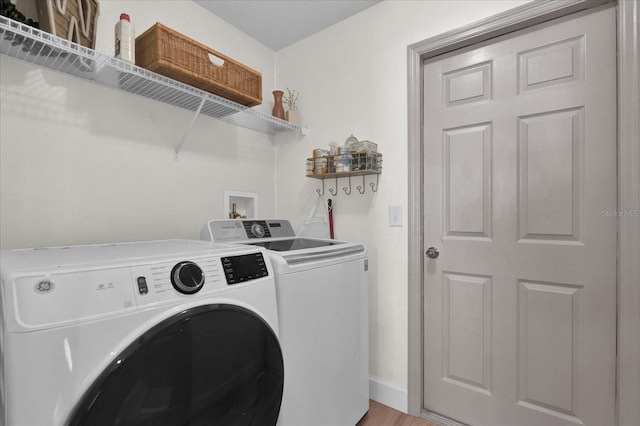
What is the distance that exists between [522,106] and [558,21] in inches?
15.2

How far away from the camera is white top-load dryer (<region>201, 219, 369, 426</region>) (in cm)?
118

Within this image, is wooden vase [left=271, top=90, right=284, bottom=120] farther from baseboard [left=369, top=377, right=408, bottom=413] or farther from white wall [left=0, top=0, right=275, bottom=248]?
baseboard [left=369, top=377, right=408, bottom=413]

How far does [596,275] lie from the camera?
1.31 meters

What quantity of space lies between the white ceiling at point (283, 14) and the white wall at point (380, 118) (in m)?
0.07

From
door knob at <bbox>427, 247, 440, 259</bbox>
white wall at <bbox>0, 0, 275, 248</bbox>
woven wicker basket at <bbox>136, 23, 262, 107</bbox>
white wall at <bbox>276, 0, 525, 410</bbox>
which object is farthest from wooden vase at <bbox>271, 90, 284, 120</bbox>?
door knob at <bbox>427, 247, 440, 259</bbox>

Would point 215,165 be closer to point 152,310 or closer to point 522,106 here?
point 152,310

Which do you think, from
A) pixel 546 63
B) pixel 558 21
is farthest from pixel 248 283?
pixel 558 21

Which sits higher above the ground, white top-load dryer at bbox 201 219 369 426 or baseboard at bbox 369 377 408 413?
white top-load dryer at bbox 201 219 369 426

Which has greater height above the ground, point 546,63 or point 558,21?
point 558,21

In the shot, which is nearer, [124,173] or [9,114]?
[9,114]

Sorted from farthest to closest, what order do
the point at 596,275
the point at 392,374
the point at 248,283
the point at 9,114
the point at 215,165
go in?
the point at 215,165 → the point at 392,374 → the point at 596,275 → the point at 9,114 → the point at 248,283

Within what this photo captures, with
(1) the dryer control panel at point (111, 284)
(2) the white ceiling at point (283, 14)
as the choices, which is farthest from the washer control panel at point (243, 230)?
(2) the white ceiling at point (283, 14)

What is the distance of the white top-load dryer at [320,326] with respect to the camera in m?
1.18

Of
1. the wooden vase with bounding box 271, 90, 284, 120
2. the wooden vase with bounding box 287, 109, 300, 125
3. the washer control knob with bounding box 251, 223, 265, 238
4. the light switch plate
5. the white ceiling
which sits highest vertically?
the white ceiling
